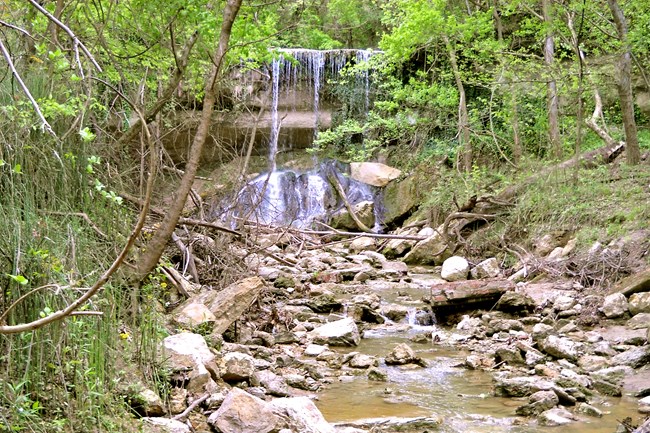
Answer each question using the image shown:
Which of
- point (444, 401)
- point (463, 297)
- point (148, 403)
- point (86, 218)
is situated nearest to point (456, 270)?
point (463, 297)

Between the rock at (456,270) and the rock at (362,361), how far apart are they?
14.5 feet

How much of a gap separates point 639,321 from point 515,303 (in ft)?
4.75

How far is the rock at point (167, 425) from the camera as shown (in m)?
3.24

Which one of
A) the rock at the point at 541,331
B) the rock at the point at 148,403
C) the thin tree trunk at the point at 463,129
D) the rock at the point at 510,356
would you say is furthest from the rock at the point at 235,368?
the thin tree trunk at the point at 463,129

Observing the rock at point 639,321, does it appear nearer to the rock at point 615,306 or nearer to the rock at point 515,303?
the rock at point 615,306

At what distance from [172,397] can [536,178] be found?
954 cm

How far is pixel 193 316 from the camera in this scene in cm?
533

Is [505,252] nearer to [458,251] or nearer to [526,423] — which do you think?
[458,251]

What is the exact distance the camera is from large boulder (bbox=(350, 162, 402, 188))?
1723 cm

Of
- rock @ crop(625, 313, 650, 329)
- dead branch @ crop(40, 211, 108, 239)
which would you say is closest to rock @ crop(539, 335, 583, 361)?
rock @ crop(625, 313, 650, 329)

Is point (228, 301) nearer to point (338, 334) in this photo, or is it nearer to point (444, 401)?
point (338, 334)

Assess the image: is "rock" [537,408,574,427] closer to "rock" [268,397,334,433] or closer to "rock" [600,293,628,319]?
"rock" [268,397,334,433]

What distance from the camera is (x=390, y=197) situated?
16.6 metres

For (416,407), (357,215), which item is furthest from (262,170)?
(416,407)
